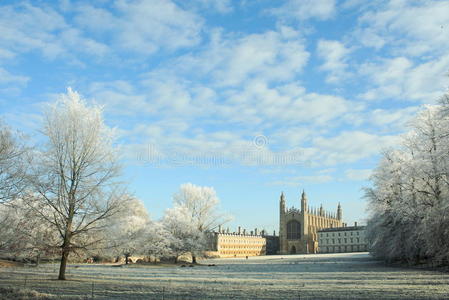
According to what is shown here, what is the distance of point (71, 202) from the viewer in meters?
23.1

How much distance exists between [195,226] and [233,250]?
308 feet

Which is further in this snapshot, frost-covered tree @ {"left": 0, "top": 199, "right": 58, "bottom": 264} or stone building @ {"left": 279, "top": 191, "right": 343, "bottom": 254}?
stone building @ {"left": 279, "top": 191, "right": 343, "bottom": 254}

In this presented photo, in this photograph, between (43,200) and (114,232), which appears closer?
(43,200)

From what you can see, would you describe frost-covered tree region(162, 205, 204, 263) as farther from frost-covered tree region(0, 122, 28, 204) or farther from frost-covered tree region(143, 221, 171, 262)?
frost-covered tree region(0, 122, 28, 204)

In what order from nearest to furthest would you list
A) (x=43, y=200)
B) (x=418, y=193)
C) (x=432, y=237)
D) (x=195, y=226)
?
(x=43, y=200)
(x=432, y=237)
(x=418, y=193)
(x=195, y=226)

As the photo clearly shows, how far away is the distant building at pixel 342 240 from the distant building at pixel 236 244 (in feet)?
75.5

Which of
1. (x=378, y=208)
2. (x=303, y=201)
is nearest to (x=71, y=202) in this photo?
(x=378, y=208)

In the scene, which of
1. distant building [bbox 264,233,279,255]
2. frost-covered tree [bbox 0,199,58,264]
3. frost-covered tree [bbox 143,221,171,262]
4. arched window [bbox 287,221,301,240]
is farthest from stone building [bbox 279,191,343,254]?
frost-covered tree [bbox 0,199,58,264]

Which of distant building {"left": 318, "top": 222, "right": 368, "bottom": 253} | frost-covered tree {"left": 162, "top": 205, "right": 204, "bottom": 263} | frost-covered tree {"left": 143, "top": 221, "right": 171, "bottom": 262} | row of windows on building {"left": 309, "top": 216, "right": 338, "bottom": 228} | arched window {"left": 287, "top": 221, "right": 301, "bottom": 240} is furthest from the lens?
row of windows on building {"left": 309, "top": 216, "right": 338, "bottom": 228}

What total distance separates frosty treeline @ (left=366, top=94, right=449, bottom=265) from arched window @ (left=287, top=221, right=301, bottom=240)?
114 metres

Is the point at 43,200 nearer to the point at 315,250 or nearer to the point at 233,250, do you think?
the point at 233,250

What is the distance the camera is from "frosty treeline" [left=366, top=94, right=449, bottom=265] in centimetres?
2814

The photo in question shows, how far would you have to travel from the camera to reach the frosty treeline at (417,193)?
28.1m

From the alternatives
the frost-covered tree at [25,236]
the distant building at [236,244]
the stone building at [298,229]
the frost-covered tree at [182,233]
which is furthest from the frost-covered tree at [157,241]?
the stone building at [298,229]
